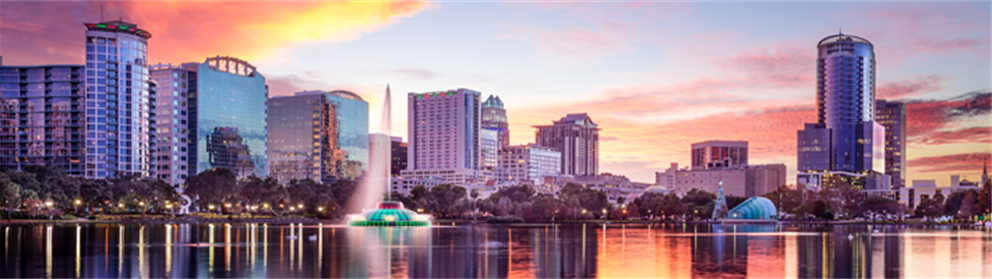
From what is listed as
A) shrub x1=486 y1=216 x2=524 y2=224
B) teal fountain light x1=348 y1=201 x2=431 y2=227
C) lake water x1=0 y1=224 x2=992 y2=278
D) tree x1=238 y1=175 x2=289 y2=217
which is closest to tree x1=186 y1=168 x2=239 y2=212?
tree x1=238 y1=175 x2=289 y2=217

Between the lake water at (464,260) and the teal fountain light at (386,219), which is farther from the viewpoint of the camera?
the teal fountain light at (386,219)

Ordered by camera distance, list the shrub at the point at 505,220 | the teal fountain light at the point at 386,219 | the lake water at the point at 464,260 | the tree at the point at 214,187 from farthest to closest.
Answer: the shrub at the point at 505,220 → the tree at the point at 214,187 → the teal fountain light at the point at 386,219 → the lake water at the point at 464,260

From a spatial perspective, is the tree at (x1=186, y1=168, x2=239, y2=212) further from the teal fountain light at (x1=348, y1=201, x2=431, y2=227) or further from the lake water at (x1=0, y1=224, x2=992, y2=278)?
the lake water at (x1=0, y1=224, x2=992, y2=278)

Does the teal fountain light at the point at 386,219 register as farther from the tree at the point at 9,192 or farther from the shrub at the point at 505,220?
the tree at the point at 9,192

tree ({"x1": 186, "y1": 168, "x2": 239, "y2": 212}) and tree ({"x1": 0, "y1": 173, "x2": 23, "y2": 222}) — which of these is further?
tree ({"x1": 186, "y1": 168, "x2": 239, "y2": 212})

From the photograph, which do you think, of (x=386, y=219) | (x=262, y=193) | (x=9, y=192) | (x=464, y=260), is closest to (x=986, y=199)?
(x=386, y=219)

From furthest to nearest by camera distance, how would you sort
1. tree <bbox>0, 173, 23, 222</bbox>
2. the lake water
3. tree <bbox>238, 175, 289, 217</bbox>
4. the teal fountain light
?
tree <bbox>238, 175, 289, 217</bbox> → the teal fountain light → tree <bbox>0, 173, 23, 222</bbox> → the lake water

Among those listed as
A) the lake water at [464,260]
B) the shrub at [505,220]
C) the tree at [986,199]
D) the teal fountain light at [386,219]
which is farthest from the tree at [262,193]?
the tree at [986,199]

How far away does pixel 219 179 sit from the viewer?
17238 cm

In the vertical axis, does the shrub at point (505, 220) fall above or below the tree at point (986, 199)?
below

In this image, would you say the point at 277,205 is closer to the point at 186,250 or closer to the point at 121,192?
the point at 121,192

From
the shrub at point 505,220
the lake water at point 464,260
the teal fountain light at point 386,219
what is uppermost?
the lake water at point 464,260

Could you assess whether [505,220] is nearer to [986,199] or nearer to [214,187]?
[214,187]

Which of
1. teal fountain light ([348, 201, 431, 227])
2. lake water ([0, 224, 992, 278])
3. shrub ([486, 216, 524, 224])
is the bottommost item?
shrub ([486, 216, 524, 224])
